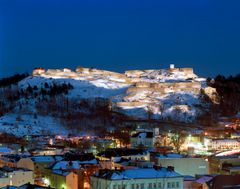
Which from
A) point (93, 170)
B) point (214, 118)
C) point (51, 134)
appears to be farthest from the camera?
point (214, 118)

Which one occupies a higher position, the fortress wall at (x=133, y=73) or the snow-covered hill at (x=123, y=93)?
the fortress wall at (x=133, y=73)

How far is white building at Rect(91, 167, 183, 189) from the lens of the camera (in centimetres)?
2214

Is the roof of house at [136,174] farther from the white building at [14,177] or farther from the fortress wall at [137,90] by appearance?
the fortress wall at [137,90]

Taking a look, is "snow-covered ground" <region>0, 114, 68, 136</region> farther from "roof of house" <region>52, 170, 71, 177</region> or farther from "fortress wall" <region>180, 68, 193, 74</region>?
"fortress wall" <region>180, 68, 193, 74</region>

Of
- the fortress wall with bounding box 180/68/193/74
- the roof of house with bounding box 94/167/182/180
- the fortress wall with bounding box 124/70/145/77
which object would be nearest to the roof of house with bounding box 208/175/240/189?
the roof of house with bounding box 94/167/182/180

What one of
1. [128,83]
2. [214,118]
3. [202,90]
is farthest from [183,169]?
[128,83]

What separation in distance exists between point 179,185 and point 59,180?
5.26 m

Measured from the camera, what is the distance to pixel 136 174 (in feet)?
74.7

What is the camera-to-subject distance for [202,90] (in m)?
71.6

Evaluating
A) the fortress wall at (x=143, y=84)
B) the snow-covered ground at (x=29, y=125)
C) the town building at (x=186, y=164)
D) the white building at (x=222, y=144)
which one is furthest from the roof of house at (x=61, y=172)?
the fortress wall at (x=143, y=84)

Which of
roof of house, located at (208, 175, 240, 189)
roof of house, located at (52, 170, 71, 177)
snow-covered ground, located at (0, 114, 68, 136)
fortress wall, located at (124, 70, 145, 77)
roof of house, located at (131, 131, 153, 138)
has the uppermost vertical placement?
fortress wall, located at (124, 70, 145, 77)

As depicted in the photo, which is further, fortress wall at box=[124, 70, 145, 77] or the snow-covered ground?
fortress wall at box=[124, 70, 145, 77]

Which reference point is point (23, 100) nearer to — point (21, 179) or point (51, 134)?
point (51, 134)

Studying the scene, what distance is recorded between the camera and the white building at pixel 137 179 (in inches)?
872
